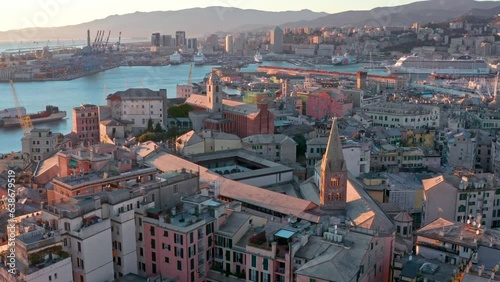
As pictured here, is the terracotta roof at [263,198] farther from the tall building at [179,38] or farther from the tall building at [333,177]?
the tall building at [179,38]

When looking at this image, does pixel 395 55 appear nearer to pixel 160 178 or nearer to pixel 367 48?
pixel 367 48

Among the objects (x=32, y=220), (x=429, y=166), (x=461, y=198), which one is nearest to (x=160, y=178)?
(x=32, y=220)

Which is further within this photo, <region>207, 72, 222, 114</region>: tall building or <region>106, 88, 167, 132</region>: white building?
<region>207, 72, 222, 114</region>: tall building

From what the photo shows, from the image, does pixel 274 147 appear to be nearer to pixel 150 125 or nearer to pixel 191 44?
pixel 150 125

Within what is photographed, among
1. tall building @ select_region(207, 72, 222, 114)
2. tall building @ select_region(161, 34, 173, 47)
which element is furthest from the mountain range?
tall building @ select_region(207, 72, 222, 114)

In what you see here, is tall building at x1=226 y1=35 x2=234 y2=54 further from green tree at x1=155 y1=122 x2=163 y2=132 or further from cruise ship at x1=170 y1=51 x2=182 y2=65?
green tree at x1=155 y1=122 x2=163 y2=132

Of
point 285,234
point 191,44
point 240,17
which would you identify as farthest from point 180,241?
point 191,44

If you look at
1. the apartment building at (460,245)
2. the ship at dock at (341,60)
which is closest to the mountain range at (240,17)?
the ship at dock at (341,60)
